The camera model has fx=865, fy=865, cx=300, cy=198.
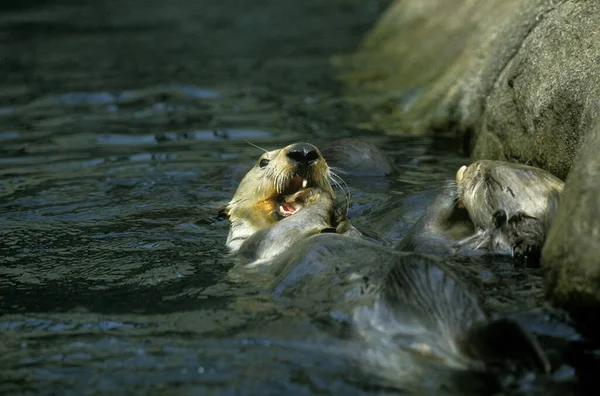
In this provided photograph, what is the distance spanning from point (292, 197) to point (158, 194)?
5.40 ft

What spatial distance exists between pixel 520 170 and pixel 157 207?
2776mm

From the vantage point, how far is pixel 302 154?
5391 mm

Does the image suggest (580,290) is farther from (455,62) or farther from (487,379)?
(455,62)

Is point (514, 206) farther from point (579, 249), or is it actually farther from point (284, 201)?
point (284, 201)

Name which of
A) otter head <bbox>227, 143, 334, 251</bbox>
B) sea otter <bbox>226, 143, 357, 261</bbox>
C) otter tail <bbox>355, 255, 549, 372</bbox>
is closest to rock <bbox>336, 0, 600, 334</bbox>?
otter tail <bbox>355, 255, 549, 372</bbox>

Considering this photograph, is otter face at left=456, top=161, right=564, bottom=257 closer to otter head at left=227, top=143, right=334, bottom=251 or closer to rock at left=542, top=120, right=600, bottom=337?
→ rock at left=542, top=120, right=600, bottom=337

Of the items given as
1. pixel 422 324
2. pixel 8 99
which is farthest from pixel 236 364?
pixel 8 99

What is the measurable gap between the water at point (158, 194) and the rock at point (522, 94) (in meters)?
0.37

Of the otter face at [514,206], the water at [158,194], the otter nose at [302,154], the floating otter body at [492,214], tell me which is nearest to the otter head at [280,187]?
the otter nose at [302,154]

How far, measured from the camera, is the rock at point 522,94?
3.74 m

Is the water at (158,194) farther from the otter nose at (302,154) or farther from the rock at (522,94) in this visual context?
the otter nose at (302,154)

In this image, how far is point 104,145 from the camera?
27.8ft

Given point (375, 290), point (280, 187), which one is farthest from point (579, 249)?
point (280, 187)

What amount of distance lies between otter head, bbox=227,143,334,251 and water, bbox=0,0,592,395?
25 centimetres
